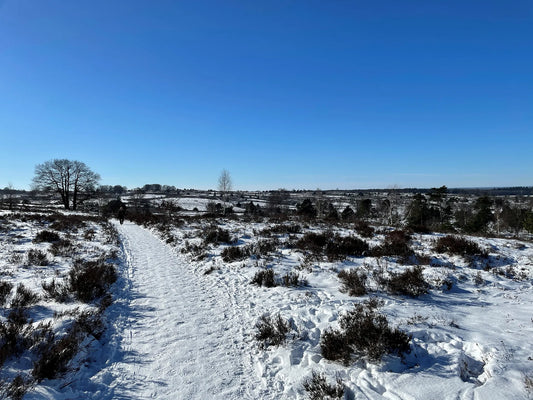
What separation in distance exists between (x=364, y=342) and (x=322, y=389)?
1.05 meters

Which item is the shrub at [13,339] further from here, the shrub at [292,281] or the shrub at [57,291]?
the shrub at [292,281]

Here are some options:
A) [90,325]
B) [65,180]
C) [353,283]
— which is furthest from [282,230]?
[65,180]

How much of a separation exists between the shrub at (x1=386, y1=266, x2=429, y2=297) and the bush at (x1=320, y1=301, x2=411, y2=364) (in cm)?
253

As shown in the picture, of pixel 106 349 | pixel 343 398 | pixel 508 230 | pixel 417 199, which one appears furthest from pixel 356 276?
pixel 508 230

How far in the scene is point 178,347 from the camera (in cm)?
451

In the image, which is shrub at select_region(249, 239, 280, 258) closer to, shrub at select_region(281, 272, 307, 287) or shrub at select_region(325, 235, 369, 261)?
shrub at select_region(325, 235, 369, 261)

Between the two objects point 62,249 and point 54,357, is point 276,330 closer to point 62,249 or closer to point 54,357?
point 54,357

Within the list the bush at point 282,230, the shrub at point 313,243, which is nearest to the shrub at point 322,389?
the shrub at point 313,243

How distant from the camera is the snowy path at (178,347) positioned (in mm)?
3570

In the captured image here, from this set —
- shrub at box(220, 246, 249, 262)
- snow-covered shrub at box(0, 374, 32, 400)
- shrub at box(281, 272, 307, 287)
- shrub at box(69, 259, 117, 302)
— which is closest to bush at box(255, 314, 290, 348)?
shrub at box(281, 272, 307, 287)

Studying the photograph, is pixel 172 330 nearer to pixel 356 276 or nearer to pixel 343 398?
pixel 343 398

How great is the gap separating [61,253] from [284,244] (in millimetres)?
9051

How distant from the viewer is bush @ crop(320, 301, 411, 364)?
396 cm

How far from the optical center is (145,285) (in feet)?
25.5
